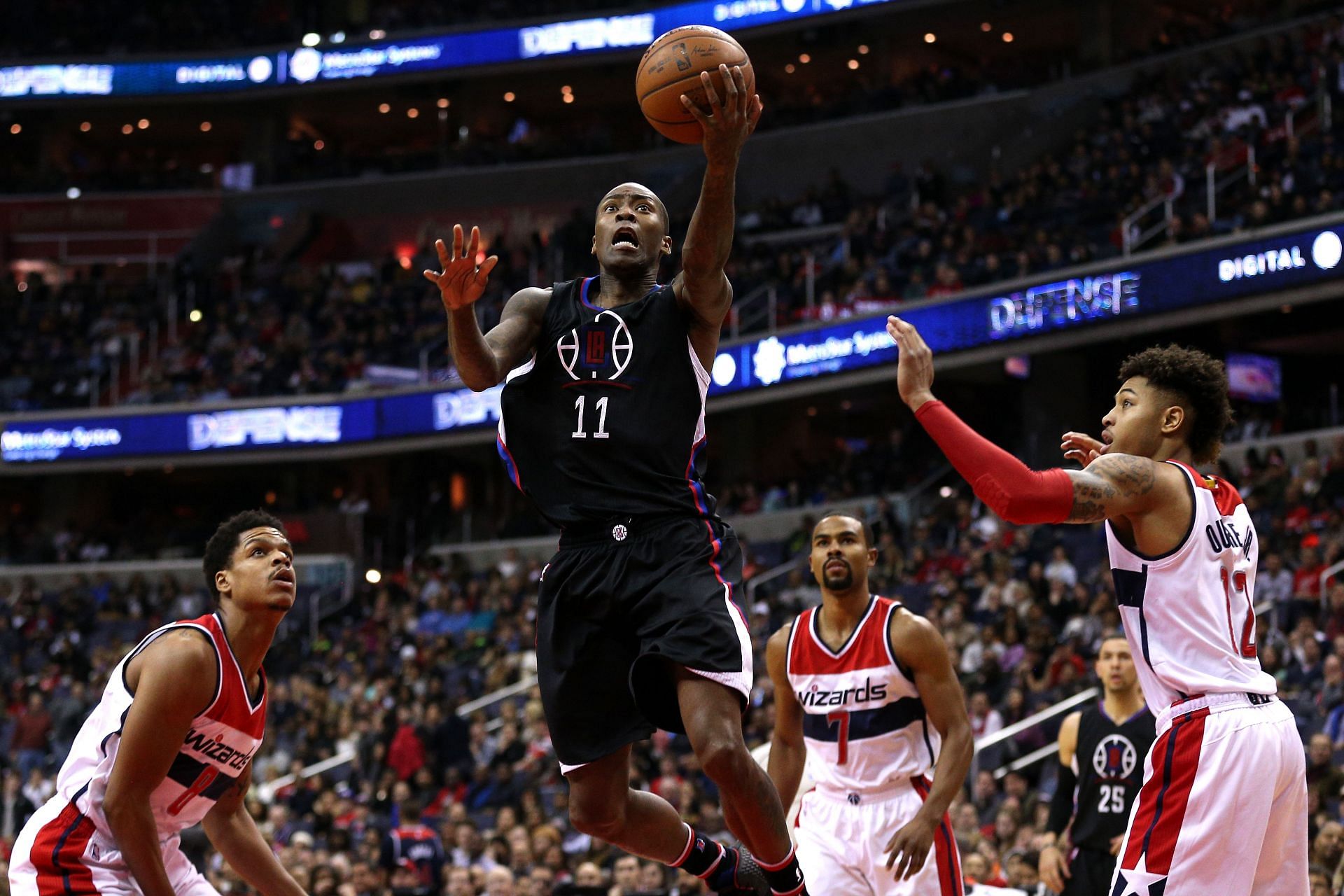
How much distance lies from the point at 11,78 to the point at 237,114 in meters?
5.18

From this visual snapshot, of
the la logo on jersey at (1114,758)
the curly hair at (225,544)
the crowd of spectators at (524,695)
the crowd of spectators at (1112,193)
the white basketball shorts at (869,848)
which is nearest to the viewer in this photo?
the curly hair at (225,544)

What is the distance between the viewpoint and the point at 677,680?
5.13 metres

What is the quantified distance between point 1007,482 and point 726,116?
1450 mm

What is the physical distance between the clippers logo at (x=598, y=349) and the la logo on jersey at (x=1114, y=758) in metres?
3.94

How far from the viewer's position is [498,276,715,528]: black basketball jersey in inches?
211

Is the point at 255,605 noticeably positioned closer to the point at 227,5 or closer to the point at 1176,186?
the point at 1176,186

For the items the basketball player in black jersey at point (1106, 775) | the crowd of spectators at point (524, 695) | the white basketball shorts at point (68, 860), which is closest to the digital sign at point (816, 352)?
the crowd of spectators at point (524, 695)

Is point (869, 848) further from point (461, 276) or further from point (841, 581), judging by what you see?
point (461, 276)

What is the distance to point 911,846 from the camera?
620 centimetres

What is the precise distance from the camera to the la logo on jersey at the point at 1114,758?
7883 millimetres

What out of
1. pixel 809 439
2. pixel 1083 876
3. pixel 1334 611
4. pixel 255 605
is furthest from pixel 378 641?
pixel 255 605

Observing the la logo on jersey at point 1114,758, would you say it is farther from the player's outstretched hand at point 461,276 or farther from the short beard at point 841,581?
the player's outstretched hand at point 461,276

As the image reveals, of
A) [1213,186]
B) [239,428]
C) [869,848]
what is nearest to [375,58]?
[239,428]

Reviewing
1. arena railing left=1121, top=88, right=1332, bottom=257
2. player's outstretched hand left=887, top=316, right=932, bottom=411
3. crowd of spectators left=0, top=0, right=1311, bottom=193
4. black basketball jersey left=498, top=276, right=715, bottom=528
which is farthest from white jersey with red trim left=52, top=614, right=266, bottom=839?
crowd of spectators left=0, top=0, right=1311, bottom=193
